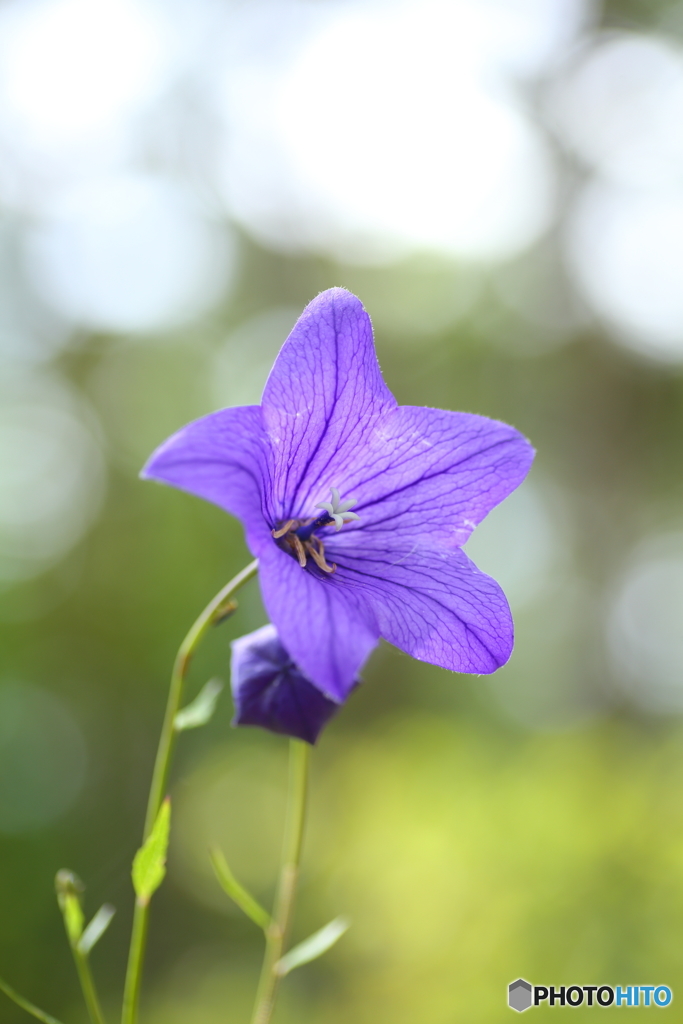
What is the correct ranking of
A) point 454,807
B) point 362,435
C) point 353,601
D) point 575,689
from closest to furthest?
point 353,601
point 362,435
point 454,807
point 575,689

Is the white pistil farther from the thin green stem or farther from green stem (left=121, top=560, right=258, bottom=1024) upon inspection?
the thin green stem

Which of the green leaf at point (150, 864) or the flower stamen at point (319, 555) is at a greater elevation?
the flower stamen at point (319, 555)

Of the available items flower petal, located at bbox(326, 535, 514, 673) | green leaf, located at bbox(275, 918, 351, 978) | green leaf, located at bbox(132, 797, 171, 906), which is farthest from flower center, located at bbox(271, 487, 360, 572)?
green leaf, located at bbox(275, 918, 351, 978)

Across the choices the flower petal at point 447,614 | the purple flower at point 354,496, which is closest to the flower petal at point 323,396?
the purple flower at point 354,496

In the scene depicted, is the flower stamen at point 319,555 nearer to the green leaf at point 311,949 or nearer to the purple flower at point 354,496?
the purple flower at point 354,496

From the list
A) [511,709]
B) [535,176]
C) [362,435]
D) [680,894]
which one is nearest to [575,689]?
[511,709]

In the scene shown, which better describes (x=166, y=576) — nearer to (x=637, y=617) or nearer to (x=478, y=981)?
(x=478, y=981)

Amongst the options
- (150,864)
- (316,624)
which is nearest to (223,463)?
(316,624)

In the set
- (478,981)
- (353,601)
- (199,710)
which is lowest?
(478,981)
